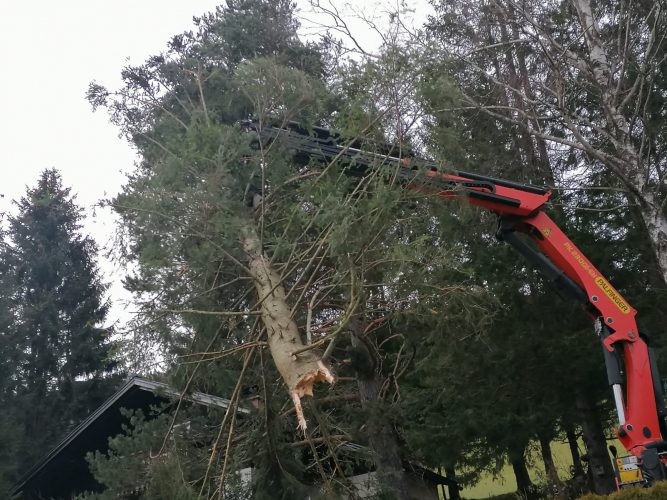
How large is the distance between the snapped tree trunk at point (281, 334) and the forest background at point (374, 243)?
0.03 meters

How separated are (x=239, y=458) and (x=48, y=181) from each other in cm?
2443

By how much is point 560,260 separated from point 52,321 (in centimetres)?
2302

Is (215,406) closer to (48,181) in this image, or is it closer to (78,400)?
(78,400)

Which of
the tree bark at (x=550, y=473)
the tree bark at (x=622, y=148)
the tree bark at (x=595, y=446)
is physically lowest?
the tree bark at (x=550, y=473)

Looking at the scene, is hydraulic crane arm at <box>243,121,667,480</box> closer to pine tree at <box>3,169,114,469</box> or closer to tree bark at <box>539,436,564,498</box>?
tree bark at <box>539,436,564,498</box>

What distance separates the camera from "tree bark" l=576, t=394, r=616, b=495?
1244 cm

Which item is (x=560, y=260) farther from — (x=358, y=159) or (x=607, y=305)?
(x=358, y=159)

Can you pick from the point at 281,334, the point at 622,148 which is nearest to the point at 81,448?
the point at 281,334

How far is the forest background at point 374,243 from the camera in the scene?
26.6 feet

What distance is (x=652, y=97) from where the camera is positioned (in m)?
12.5

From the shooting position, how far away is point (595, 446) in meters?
12.7

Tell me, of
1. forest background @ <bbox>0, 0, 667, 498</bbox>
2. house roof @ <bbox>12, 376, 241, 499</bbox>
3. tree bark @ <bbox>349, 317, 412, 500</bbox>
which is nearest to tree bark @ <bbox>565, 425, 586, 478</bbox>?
forest background @ <bbox>0, 0, 667, 498</bbox>

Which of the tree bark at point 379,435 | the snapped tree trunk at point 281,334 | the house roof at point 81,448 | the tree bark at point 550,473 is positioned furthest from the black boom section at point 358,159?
the tree bark at point 550,473

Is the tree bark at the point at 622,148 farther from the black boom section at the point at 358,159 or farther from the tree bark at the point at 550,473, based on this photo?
the tree bark at the point at 550,473
